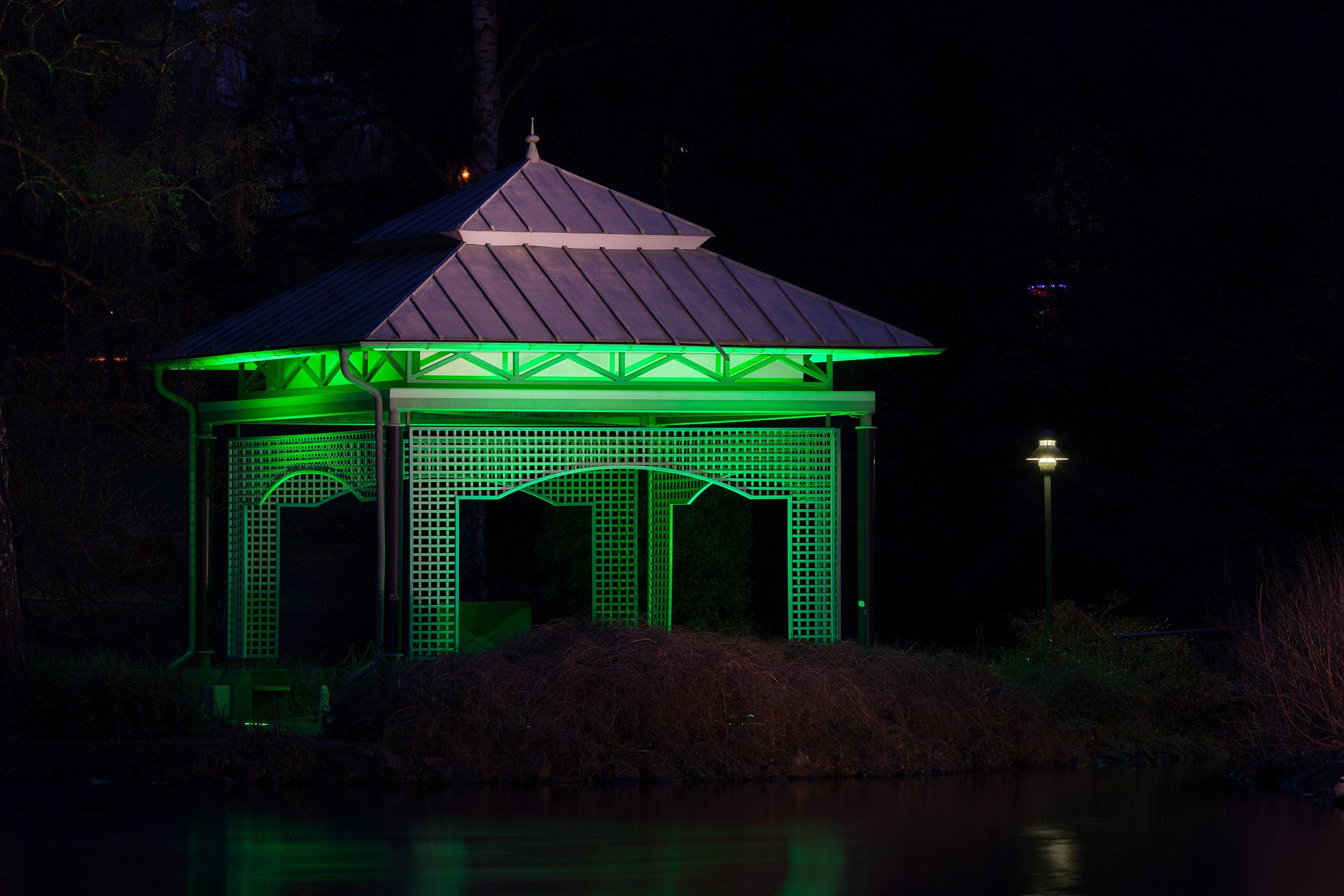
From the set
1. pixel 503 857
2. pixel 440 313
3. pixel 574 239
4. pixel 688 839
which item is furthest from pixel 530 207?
Answer: pixel 503 857

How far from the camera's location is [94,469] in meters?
21.4

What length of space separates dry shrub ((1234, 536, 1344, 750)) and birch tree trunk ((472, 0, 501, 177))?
13.0 m

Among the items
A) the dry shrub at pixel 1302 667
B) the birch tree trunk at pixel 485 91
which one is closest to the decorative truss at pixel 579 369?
the dry shrub at pixel 1302 667

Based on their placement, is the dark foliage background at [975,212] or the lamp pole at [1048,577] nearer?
the lamp pole at [1048,577]

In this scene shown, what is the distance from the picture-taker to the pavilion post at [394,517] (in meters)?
14.6

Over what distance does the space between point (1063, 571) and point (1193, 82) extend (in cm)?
722

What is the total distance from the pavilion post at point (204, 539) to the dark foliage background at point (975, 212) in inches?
164

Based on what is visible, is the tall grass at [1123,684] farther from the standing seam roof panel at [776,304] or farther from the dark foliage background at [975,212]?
A: the dark foliage background at [975,212]

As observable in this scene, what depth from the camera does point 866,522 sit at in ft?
52.6

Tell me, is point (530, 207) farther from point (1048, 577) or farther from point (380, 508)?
point (1048, 577)

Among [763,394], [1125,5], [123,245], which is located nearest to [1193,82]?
[1125,5]

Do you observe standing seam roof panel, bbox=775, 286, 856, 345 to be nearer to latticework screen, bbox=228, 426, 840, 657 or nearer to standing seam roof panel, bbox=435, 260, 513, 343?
latticework screen, bbox=228, 426, 840, 657

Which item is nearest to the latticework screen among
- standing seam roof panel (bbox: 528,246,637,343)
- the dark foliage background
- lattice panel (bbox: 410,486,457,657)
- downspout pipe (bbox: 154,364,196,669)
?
lattice panel (bbox: 410,486,457,657)

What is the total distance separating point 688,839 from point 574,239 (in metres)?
7.23
